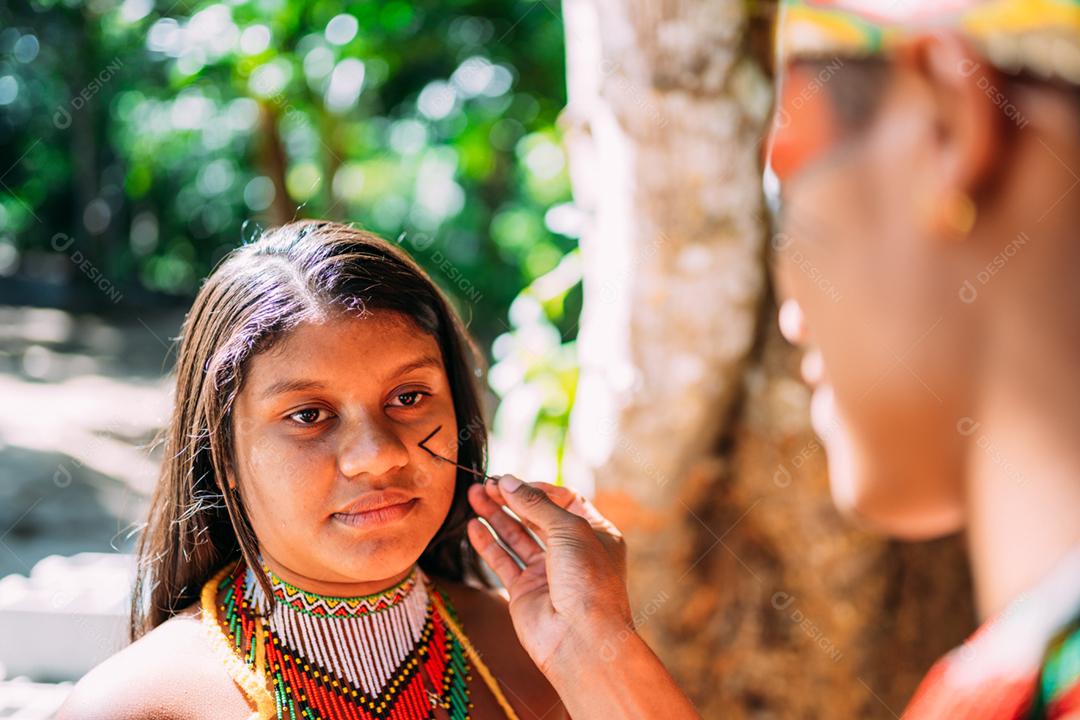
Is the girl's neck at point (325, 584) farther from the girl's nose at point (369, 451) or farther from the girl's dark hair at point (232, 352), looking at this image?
the girl's nose at point (369, 451)

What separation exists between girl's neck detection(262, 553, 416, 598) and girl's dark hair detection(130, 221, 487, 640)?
0.03 m

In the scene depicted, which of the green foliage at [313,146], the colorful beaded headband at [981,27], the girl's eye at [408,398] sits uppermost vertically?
the colorful beaded headband at [981,27]

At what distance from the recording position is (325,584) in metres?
1.59

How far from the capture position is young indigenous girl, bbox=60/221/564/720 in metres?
1.49

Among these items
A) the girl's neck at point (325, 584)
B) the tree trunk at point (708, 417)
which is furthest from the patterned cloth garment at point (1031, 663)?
the tree trunk at point (708, 417)

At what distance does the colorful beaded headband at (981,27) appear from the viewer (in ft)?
2.40

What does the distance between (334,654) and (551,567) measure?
14.2 inches

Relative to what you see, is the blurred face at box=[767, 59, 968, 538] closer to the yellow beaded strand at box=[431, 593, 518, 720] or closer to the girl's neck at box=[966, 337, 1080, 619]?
the girl's neck at box=[966, 337, 1080, 619]

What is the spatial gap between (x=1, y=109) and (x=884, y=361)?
14.6 m

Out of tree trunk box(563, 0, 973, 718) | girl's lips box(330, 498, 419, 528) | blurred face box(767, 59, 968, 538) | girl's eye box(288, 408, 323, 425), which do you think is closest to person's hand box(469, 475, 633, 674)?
girl's lips box(330, 498, 419, 528)

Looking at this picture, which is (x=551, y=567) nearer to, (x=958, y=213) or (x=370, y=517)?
(x=370, y=517)

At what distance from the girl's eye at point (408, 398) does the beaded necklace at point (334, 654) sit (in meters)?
0.31

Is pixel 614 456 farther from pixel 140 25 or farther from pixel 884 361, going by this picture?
pixel 140 25

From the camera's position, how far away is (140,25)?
18.7ft
